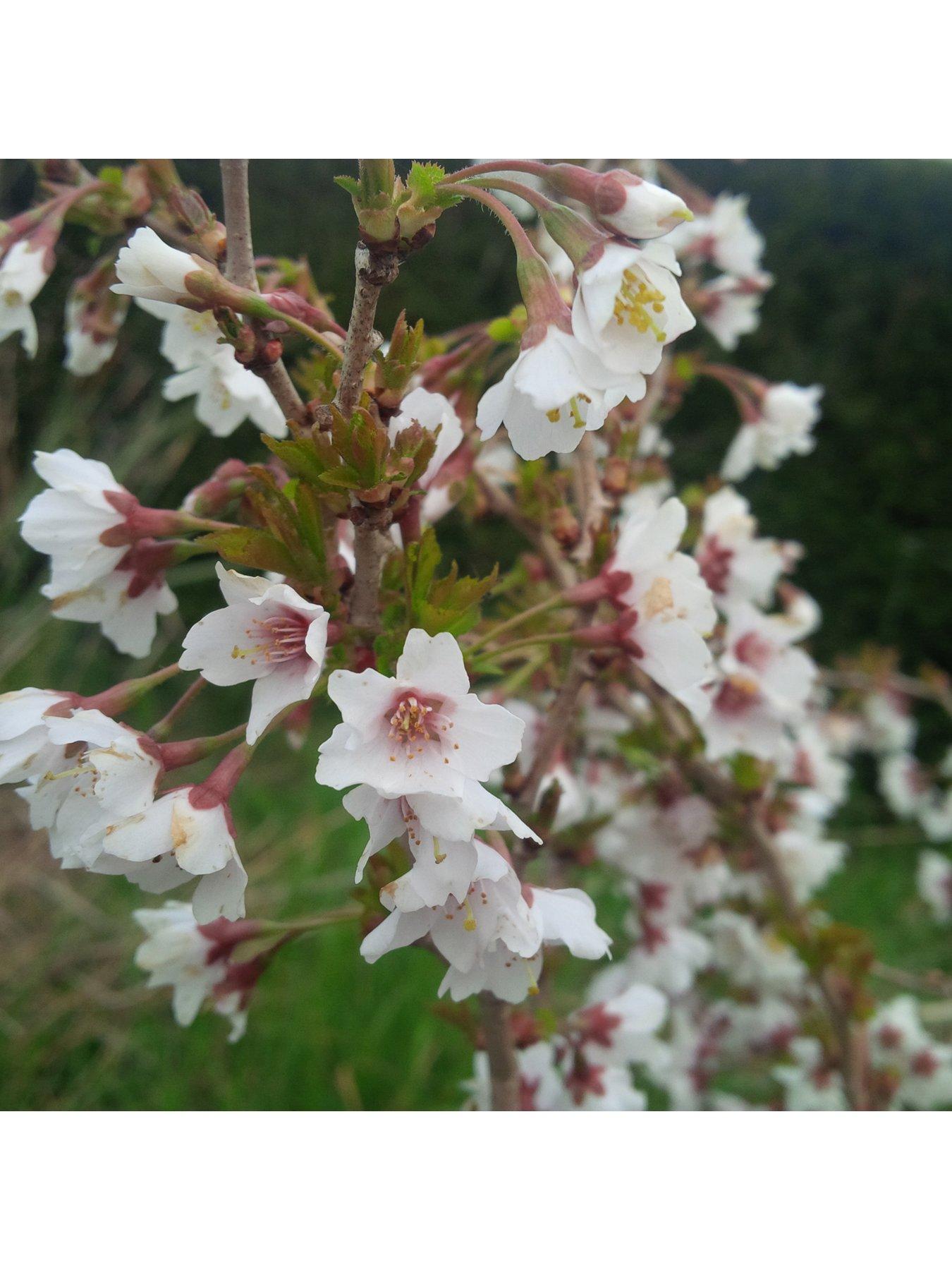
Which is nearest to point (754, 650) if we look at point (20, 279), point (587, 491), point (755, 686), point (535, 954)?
point (755, 686)

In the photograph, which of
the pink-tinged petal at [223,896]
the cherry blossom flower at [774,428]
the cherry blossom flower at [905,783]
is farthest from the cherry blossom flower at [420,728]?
the cherry blossom flower at [905,783]

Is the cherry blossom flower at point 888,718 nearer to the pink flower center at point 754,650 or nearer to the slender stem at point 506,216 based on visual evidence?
the pink flower center at point 754,650

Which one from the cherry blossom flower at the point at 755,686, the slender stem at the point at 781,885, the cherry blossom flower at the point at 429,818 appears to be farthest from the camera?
the slender stem at the point at 781,885

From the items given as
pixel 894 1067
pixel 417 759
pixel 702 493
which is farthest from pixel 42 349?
pixel 894 1067

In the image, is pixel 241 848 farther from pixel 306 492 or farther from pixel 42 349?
pixel 306 492

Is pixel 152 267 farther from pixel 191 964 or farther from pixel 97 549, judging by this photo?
pixel 191 964

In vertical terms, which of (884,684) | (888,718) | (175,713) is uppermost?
(175,713)
